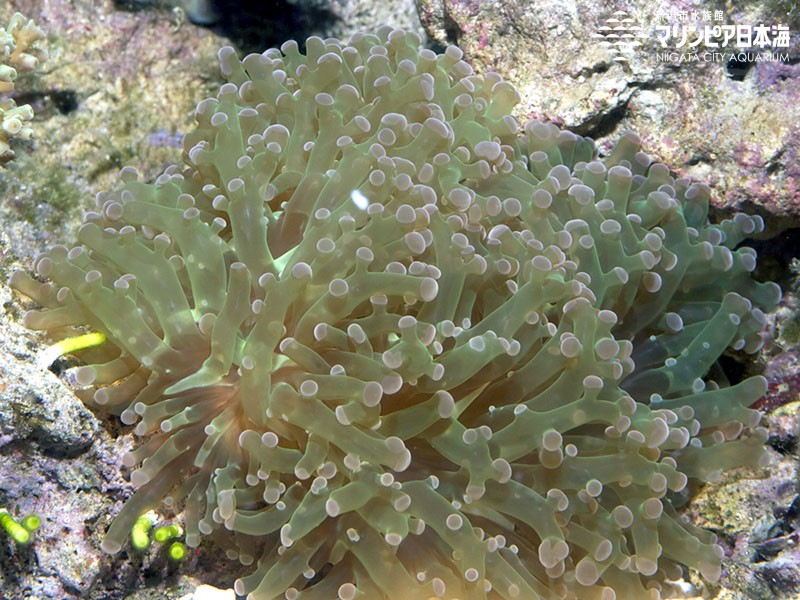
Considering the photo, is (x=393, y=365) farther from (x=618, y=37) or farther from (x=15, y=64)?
(x=15, y=64)

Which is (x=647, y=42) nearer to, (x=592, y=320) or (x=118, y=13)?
(x=592, y=320)

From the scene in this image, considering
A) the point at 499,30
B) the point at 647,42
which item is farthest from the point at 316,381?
the point at 647,42

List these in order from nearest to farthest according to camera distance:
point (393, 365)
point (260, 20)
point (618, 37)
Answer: point (393, 365), point (618, 37), point (260, 20)

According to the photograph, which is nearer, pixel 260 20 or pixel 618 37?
pixel 618 37

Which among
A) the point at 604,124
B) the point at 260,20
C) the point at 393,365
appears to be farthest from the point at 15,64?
the point at 604,124

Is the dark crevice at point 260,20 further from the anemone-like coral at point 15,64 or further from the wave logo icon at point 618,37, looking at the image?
the wave logo icon at point 618,37

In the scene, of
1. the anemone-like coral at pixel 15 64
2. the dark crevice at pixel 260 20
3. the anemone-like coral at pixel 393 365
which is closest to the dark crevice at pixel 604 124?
the anemone-like coral at pixel 393 365

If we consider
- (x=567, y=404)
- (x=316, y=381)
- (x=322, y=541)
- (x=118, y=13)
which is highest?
(x=118, y=13)
